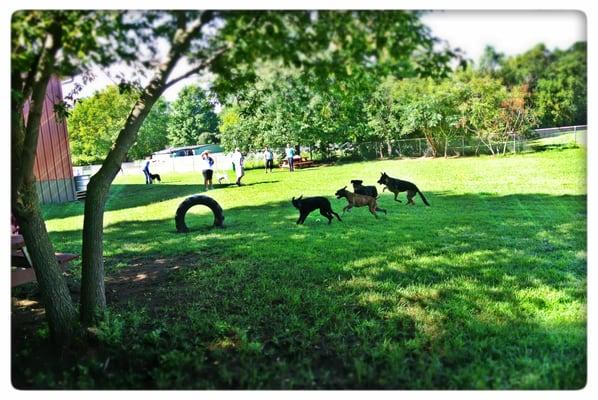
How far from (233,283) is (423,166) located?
6.35 feet

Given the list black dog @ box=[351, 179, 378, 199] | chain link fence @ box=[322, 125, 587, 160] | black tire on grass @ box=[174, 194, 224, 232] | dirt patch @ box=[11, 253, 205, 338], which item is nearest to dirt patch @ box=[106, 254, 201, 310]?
dirt patch @ box=[11, 253, 205, 338]

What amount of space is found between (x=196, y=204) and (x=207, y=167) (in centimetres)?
49

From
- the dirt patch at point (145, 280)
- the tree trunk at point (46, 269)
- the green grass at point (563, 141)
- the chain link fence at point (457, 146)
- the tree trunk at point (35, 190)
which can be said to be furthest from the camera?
the dirt patch at point (145, 280)

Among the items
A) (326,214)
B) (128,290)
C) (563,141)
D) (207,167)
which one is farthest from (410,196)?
(128,290)

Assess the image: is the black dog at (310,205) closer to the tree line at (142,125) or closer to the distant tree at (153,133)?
the tree line at (142,125)

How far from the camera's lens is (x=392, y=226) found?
13.0 ft

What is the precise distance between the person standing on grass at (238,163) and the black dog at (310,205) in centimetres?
55

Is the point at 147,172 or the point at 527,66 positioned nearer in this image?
the point at 527,66

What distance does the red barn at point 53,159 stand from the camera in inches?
127

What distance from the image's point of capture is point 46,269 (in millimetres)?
2746

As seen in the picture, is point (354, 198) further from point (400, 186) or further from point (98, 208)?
point (98, 208)

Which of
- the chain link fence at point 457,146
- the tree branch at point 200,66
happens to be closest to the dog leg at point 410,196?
the chain link fence at point 457,146

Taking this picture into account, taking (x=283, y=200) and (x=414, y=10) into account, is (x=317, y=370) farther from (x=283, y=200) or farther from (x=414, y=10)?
(x=414, y=10)

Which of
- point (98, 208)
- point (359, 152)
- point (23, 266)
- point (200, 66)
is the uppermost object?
point (200, 66)
